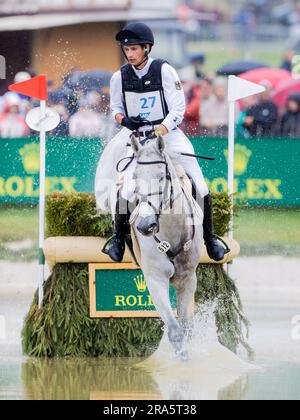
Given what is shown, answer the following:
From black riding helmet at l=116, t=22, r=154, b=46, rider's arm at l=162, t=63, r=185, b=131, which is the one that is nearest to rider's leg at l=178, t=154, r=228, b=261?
rider's arm at l=162, t=63, r=185, b=131

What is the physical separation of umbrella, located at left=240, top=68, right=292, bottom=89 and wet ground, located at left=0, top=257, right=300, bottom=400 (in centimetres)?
926

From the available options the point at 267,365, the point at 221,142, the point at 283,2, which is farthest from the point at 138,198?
the point at 283,2

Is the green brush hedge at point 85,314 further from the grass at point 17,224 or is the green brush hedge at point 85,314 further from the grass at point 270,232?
the grass at point 17,224

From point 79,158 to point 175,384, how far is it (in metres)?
7.18

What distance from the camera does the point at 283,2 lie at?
35625mm

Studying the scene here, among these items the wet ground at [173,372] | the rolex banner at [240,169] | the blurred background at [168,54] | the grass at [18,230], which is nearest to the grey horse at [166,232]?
the wet ground at [173,372]

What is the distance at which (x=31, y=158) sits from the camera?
17.0 metres

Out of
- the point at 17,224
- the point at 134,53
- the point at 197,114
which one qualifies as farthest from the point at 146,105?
the point at 197,114

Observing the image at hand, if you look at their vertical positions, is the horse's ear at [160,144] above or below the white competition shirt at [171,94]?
below

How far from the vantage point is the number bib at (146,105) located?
962 cm

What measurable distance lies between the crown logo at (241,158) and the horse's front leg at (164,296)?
7425 millimetres

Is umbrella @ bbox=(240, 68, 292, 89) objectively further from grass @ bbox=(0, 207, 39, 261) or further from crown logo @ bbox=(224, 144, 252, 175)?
grass @ bbox=(0, 207, 39, 261)

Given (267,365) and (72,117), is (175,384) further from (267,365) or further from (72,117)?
(72,117)
